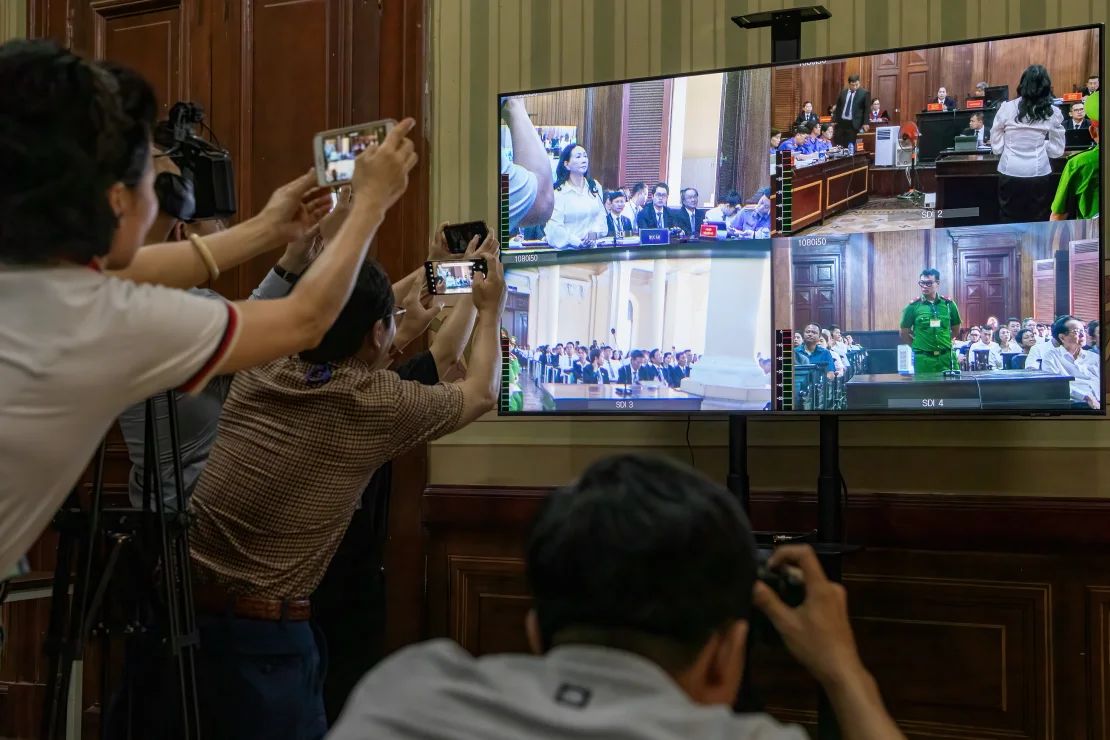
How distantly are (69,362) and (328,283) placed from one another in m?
0.39

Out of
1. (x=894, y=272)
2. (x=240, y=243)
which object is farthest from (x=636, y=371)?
(x=240, y=243)

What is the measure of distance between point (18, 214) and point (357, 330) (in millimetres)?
964

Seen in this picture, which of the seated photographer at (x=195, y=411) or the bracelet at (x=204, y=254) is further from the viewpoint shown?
the seated photographer at (x=195, y=411)

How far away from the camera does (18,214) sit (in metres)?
1.50

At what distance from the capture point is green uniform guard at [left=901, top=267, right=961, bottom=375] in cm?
272

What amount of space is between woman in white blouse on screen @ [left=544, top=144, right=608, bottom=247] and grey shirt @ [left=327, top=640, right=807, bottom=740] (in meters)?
2.24

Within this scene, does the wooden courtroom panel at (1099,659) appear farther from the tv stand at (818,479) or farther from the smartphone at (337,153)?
the smartphone at (337,153)

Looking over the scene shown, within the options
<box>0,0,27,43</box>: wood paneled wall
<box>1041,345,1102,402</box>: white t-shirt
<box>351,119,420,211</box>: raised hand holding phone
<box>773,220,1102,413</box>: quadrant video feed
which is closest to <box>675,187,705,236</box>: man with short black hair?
<box>773,220,1102,413</box>: quadrant video feed

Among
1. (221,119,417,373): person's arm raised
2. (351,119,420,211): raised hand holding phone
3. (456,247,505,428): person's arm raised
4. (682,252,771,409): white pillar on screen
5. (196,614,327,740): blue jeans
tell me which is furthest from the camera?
(682,252,771,409): white pillar on screen

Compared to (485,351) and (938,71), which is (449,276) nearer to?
(485,351)

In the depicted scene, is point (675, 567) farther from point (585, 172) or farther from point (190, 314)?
point (585, 172)

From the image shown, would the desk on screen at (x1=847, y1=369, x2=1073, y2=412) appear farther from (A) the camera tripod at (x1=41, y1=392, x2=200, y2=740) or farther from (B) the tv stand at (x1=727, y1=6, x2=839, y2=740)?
(A) the camera tripod at (x1=41, y1=392, x2=200, y2=740)

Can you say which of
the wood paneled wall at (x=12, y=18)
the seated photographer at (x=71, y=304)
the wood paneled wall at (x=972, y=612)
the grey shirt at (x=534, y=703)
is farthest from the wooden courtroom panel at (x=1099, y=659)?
the wood paneled wall at (x=12, y=18)

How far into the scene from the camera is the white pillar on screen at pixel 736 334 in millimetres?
2906
